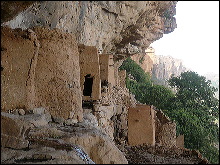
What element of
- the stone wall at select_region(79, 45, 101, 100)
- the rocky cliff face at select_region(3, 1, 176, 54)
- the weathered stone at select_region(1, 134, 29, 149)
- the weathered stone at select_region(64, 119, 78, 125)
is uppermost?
the rocky cliff face at select_region(3, 1, 176, 54)

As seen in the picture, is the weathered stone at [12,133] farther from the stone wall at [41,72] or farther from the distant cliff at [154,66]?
the distant cliff at [154,66]

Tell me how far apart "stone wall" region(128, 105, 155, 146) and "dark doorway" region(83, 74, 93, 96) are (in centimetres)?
249

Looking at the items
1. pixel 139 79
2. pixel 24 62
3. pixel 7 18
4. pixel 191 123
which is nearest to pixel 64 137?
pixel 24 62

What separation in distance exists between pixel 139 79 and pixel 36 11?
19.7 metres

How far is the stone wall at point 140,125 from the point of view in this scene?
9066 millimetres

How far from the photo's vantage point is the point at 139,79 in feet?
83.6

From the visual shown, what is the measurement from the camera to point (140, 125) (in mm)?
9219

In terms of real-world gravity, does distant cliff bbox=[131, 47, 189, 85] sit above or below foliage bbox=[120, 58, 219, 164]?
above

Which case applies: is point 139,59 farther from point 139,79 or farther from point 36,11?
point 36,11

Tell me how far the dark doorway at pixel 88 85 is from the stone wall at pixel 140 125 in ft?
8.17

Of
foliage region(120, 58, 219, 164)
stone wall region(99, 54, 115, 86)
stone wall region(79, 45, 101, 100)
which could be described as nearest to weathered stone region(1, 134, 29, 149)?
stone wall region(79, 45, 101, 100)

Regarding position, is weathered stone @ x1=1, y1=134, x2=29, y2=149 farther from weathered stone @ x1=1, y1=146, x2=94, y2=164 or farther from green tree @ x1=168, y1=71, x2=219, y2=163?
green tree @ x1=168, y1=71, x2=219, y2=163

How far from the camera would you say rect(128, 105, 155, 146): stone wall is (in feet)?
29.7

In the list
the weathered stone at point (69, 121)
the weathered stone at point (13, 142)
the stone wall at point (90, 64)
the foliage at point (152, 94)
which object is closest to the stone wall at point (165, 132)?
the stone wall at point (90, 64)
